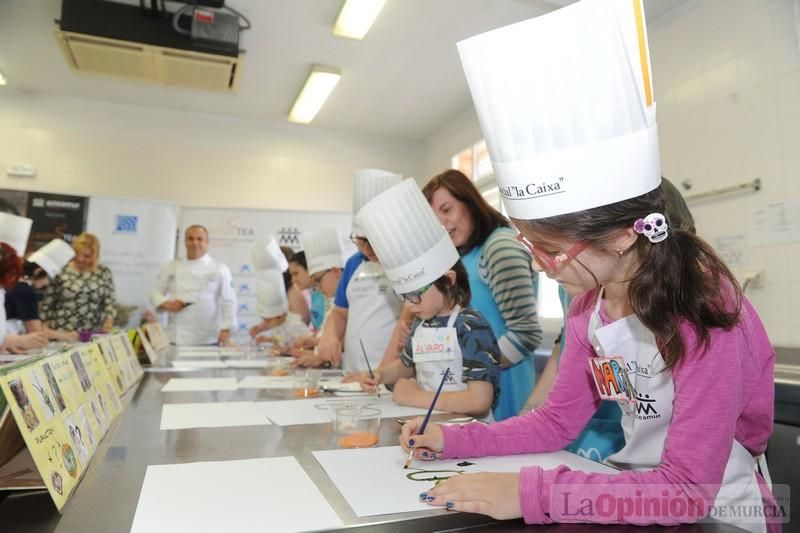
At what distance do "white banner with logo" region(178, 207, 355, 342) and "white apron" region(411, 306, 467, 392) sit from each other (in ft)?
13.1

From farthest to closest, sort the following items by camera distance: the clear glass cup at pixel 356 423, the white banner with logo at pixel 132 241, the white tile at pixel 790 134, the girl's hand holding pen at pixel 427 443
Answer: the white banner with logo at pixel 132 241 → the white tile at pixel 790 134 → the clear glass cup at pixel 356 423 → the girl's hand holding pen at pixel 427 443

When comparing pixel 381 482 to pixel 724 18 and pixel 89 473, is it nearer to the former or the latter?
pixel 89 473

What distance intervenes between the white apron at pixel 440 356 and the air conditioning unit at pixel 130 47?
9.98 ft

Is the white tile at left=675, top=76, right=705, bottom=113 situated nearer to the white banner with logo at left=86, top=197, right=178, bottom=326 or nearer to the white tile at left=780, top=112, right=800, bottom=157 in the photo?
the white tile at left=780, top=112, right=800, bottom=157

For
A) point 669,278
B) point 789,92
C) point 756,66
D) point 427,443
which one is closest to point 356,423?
point 427,443

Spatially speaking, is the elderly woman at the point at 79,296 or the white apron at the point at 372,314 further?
the elderly woman at the point at 79,296

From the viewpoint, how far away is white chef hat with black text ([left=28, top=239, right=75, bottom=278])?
12.6ft

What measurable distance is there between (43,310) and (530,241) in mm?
4084

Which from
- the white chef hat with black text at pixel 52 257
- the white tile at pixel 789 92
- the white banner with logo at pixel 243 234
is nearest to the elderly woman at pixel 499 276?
the white tile at pixel 789 92

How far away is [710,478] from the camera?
2.25ft

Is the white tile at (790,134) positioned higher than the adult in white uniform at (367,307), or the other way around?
the white tile at (790,134)

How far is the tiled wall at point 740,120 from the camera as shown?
8.91ft

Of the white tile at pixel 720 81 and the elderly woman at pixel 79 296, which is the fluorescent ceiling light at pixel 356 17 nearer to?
the white tile at pixel 720 81

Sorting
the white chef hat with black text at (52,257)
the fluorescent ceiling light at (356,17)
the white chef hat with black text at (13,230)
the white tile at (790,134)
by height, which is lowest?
the white chef hat with black text at (52,257)
